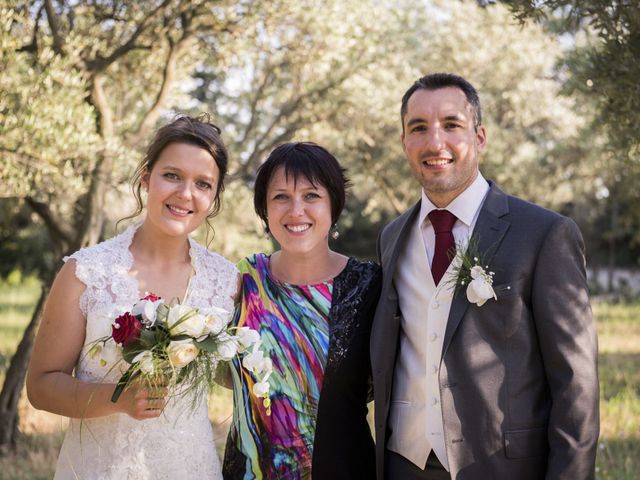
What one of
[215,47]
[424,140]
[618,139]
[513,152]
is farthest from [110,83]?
[513,152]

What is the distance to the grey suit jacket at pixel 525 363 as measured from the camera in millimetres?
2885

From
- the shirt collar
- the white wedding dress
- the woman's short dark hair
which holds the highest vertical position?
the woman's short dark hair

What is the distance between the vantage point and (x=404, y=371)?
3.33 meters

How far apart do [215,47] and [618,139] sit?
441 cm

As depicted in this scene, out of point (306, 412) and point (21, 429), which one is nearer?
point (306, 412)

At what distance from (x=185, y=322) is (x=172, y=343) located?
89mm

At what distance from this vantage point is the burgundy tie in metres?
3.26

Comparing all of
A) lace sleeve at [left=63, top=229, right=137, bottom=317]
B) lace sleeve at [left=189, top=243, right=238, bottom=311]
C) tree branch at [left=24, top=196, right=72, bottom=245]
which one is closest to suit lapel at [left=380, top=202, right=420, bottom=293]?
lace sleeve at [left=189, top=243, right=238, bottom=311]

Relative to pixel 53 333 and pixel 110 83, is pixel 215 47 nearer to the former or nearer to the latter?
pixel 110 83

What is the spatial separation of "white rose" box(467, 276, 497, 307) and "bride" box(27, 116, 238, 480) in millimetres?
1203

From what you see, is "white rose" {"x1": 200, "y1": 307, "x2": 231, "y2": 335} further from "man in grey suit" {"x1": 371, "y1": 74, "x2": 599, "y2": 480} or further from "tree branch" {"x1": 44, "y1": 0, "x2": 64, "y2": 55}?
"tree branch" {"x1": 44, "y1": 0, "x2": 64, "y2": 55}

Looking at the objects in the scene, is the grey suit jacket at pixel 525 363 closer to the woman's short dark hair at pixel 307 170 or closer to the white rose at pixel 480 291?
the white rose at pixel 480 291

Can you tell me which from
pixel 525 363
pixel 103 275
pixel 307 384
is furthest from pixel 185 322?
pixel 525 363

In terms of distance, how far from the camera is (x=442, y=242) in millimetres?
3322
